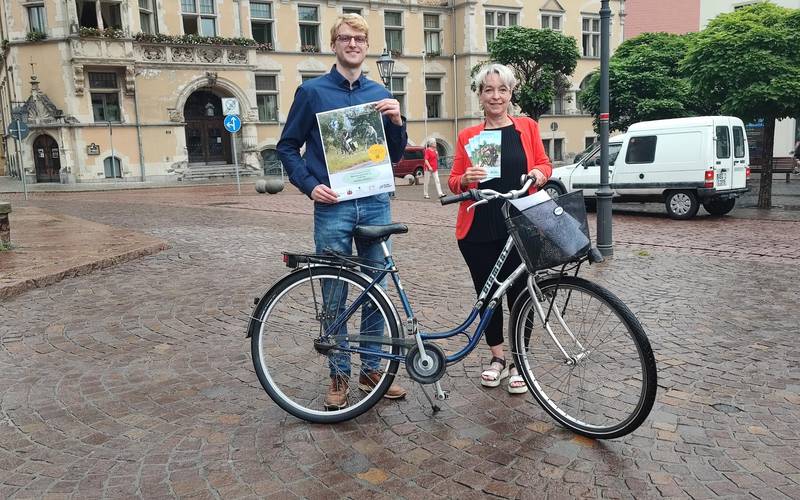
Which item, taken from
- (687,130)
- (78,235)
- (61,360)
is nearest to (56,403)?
(61,360)

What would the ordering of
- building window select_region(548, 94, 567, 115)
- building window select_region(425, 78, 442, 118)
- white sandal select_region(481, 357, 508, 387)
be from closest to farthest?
white sandal select_region(481, 357, 508, 387) < building window select_region(425, 78, 442, 118) < building window select_region(548, 94, 567, 115)

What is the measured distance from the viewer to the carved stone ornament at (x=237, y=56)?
35.3 meters

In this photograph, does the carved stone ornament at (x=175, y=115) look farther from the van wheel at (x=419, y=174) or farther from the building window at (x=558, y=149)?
the building window at (x=558, y=149)

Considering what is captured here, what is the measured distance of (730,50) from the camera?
48.2 feet

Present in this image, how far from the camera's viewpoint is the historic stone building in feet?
105

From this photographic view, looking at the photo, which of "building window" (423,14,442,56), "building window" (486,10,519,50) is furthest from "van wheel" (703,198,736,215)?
"building window" (486,10,519,50)

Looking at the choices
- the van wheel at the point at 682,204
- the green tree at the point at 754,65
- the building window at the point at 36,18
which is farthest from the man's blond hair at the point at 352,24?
the building window at the point at 36,18

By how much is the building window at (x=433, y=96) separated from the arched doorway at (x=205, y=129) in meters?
14.4

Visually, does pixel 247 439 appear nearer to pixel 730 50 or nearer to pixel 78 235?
pixel 78 235

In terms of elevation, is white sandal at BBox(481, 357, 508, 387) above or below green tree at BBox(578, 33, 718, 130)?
below

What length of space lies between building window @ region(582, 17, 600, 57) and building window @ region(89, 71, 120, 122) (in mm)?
33362

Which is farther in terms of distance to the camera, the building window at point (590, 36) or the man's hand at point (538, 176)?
the building window at point (590, 36)

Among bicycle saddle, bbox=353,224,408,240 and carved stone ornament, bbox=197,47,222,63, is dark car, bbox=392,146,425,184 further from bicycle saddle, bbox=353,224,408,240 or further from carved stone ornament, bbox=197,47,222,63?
→ bicycle saddle, bbox=353,224,408,240

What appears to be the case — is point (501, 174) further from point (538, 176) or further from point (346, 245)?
point (346, 245)
